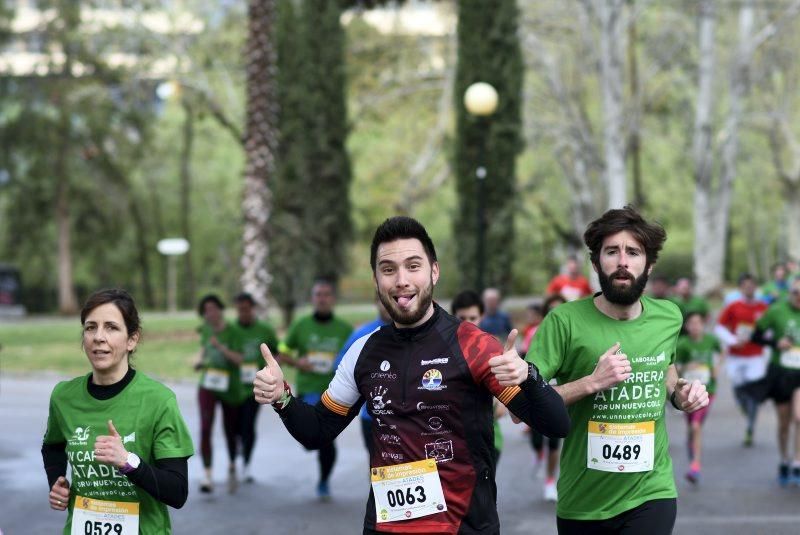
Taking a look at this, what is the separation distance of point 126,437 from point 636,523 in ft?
6.76

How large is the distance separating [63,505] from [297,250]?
2378cm

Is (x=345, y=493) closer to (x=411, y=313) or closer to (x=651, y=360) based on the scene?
(x=651, y=360)

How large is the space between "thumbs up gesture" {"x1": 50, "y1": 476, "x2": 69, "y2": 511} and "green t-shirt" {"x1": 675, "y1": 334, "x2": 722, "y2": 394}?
8433 millimetres

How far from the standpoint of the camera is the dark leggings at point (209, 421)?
11414 mm

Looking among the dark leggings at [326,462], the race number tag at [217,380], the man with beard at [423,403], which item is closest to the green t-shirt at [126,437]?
the man with beard at [423,403]

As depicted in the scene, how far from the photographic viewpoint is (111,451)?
4.37 meters

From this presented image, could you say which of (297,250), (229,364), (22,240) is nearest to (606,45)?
(297,250)

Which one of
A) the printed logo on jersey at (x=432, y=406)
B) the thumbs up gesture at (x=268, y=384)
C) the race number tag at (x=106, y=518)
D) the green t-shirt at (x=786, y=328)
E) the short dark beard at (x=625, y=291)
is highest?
the short dark beard at (x=625, y=291)

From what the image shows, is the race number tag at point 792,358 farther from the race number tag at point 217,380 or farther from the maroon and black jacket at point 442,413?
the maroon and black jacket at point 442,413

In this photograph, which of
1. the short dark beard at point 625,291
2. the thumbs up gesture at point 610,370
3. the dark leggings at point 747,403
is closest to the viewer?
the thumbs up gesture at point 610,370

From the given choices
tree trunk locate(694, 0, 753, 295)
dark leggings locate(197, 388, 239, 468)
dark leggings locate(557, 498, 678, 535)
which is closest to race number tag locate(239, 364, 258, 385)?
dark leggings locate(197, 388, 239, 468)

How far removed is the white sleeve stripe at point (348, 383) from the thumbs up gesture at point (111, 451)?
777mm

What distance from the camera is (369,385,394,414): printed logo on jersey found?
445cm

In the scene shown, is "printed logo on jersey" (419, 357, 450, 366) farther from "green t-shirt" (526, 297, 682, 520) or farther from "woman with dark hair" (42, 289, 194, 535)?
"woman with dark hair" (42, 289, 194, 535)
